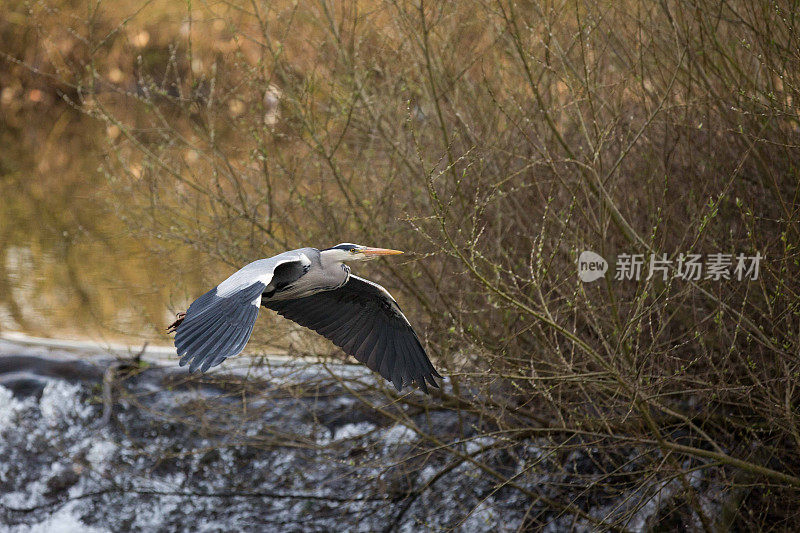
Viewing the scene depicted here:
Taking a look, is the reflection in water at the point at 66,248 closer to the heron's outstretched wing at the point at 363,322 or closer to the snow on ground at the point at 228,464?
the snow on ground at the point at 228,464

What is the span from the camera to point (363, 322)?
171 inches

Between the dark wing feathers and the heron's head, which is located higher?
the heron's head

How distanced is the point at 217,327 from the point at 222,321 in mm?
27

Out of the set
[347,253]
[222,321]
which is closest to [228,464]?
[347,253]

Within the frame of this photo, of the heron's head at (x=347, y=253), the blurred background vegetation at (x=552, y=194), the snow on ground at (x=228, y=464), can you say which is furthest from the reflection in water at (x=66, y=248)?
the heron's head at (x=347, y=253)

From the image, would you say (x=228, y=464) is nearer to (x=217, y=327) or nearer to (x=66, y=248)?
(x=217, y=327)

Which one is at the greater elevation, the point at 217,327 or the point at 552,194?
the point at 552,194

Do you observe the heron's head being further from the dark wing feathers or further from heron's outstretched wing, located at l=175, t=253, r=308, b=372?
the dark wing feathers

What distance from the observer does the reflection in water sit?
7.89 meters

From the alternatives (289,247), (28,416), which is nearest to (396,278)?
(289,247)

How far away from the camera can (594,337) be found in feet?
16.7

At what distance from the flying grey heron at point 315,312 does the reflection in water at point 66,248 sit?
1717mm

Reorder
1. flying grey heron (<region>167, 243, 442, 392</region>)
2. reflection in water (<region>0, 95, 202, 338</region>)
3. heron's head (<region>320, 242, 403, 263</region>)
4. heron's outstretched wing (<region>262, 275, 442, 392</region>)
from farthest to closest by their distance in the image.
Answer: reflection in water (<region>0, 95, 202, 338</region>) → heron's outstretched wing (<region>262, 275, 442, 392</region>) → heron's head (<region>320, 242, 403, 263</region>) → flying grey heron (<region>167, 243, 442, 392</region>)

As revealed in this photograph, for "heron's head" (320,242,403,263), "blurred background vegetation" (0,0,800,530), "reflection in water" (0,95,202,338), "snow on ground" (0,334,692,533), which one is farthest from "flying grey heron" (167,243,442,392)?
"reflection in water" (0,95,202,338)
